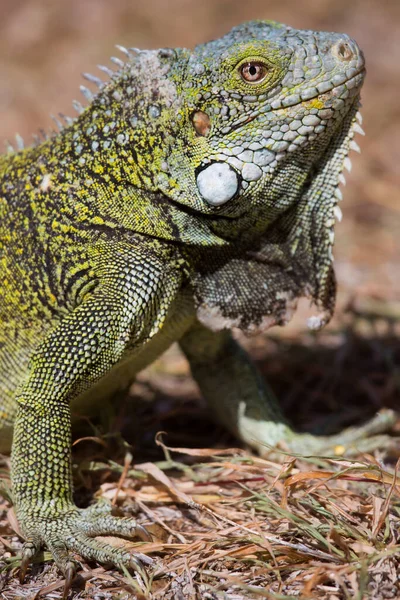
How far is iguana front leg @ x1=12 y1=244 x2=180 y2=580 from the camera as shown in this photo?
379 centimetres

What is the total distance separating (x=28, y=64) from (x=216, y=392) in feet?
32.9

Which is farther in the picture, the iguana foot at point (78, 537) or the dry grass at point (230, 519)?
the iguana foot at point (78, 537)

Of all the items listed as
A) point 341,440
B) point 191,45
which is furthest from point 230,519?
point 191,45

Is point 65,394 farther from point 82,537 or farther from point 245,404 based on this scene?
point 245,404

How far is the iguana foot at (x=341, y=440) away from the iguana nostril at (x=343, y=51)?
2678 mm

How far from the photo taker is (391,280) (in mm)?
7859

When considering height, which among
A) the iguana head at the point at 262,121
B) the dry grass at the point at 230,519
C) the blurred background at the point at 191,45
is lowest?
the dry grass at the point at 230,519

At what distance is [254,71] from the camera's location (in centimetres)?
383

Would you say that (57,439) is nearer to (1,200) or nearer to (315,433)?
(1,200)

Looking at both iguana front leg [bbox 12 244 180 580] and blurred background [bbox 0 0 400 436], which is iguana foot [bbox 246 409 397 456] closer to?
blurred background [bbox 0 0 400 436]

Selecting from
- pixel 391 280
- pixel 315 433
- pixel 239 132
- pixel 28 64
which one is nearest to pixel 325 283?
pixel 239 132

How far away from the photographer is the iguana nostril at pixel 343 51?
3.86m

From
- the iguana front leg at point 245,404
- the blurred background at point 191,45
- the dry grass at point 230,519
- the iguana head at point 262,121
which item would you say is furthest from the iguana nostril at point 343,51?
the blurred background at point 191,45

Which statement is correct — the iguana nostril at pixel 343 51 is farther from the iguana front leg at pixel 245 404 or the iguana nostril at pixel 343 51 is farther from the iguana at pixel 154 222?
the iguana front leg at pixel 245 404
